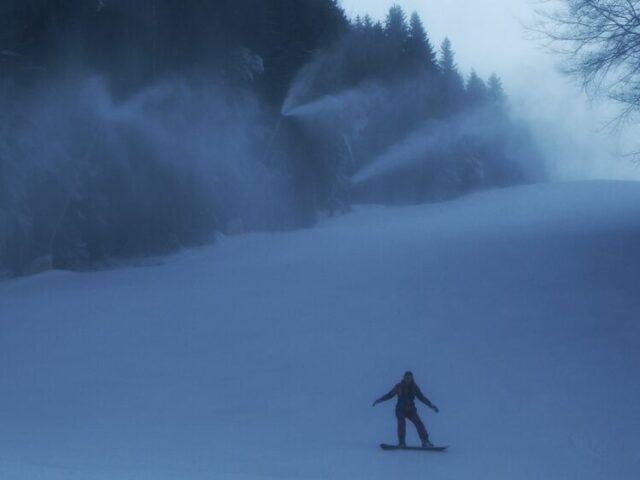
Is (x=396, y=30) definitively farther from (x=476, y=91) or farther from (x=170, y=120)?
(x=170, y=120)

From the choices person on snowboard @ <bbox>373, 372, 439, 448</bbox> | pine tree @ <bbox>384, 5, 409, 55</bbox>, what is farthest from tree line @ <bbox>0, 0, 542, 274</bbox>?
person on snowboard @ <bbox>373, 372, 439, 448</bbox>

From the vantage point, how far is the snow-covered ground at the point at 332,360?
9.38 metres

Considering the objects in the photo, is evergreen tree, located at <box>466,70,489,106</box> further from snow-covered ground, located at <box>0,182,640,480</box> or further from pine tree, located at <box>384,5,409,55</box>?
snow-covered ground, located at <box>0,182,640,480</box>

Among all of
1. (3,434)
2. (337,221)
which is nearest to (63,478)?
(3,434)

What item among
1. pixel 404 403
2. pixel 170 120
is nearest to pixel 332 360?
pixel 404 403

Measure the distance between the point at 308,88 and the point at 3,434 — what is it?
22.1 meters

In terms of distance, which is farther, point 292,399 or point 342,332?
point 342,332

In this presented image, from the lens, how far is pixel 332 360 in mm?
13734

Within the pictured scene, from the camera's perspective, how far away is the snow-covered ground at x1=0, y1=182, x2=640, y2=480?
9.38m

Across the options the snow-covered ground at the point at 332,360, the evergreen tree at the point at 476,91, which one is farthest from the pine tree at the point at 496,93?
the snow-covered ground at the point at 332,360

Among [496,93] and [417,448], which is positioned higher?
[496,93]

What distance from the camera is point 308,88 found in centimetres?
3072

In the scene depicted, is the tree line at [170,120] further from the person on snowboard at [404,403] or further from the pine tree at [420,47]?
the person on snowboard at [404,403]

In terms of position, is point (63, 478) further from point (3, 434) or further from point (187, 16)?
point (187, 16)
